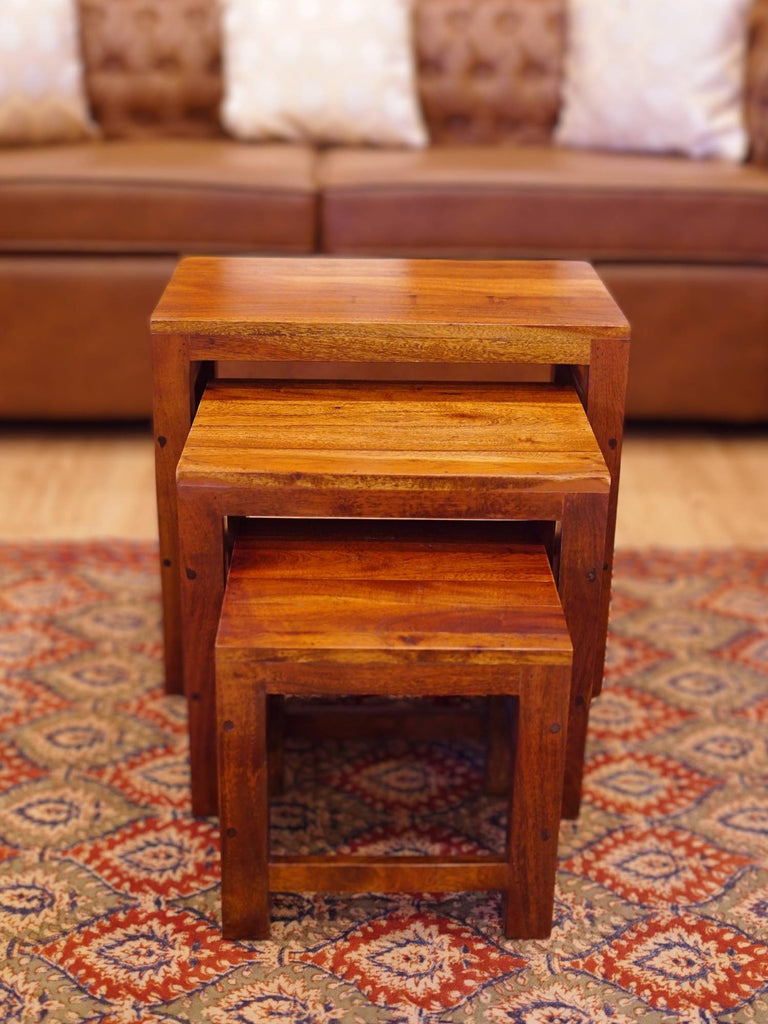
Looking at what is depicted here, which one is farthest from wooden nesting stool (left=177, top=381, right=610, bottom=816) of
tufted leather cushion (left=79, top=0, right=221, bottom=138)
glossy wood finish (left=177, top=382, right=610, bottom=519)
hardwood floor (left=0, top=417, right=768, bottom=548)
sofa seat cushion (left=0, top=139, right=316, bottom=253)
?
tufted leather cushion (left=79, top=0, right=221, bottom=138)

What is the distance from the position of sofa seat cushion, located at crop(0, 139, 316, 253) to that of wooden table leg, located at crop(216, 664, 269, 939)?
1.39 m

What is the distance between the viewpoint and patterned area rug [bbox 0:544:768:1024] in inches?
48.2

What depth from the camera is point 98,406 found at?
8.05ft

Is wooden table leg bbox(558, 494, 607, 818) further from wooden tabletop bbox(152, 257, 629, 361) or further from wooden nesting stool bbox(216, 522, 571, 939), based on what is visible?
wooden tabletop bbox(152, 257, 629, 361)

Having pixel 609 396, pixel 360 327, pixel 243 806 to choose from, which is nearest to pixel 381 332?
pixel 360 327

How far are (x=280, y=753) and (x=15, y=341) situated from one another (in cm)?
122

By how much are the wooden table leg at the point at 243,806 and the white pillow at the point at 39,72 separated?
1756mm

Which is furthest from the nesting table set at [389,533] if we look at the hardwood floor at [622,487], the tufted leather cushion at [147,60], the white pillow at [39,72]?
the tufted leather cushion at [147,60]

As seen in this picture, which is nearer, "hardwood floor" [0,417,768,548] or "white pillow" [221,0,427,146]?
"hardwood floor" [0,417,768,548]

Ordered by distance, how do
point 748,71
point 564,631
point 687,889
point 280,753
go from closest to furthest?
1. point 564,631
2. point 687,889
3. point 280,753
4. point 748,71

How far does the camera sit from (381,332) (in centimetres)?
138

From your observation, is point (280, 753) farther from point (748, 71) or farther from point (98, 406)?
A: point (748, 71)

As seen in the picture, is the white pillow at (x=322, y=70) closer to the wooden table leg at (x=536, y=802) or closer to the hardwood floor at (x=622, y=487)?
the hardwood floor at (x=622, y=487)

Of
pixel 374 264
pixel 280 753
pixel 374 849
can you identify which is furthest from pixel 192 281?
pixel 374 849
